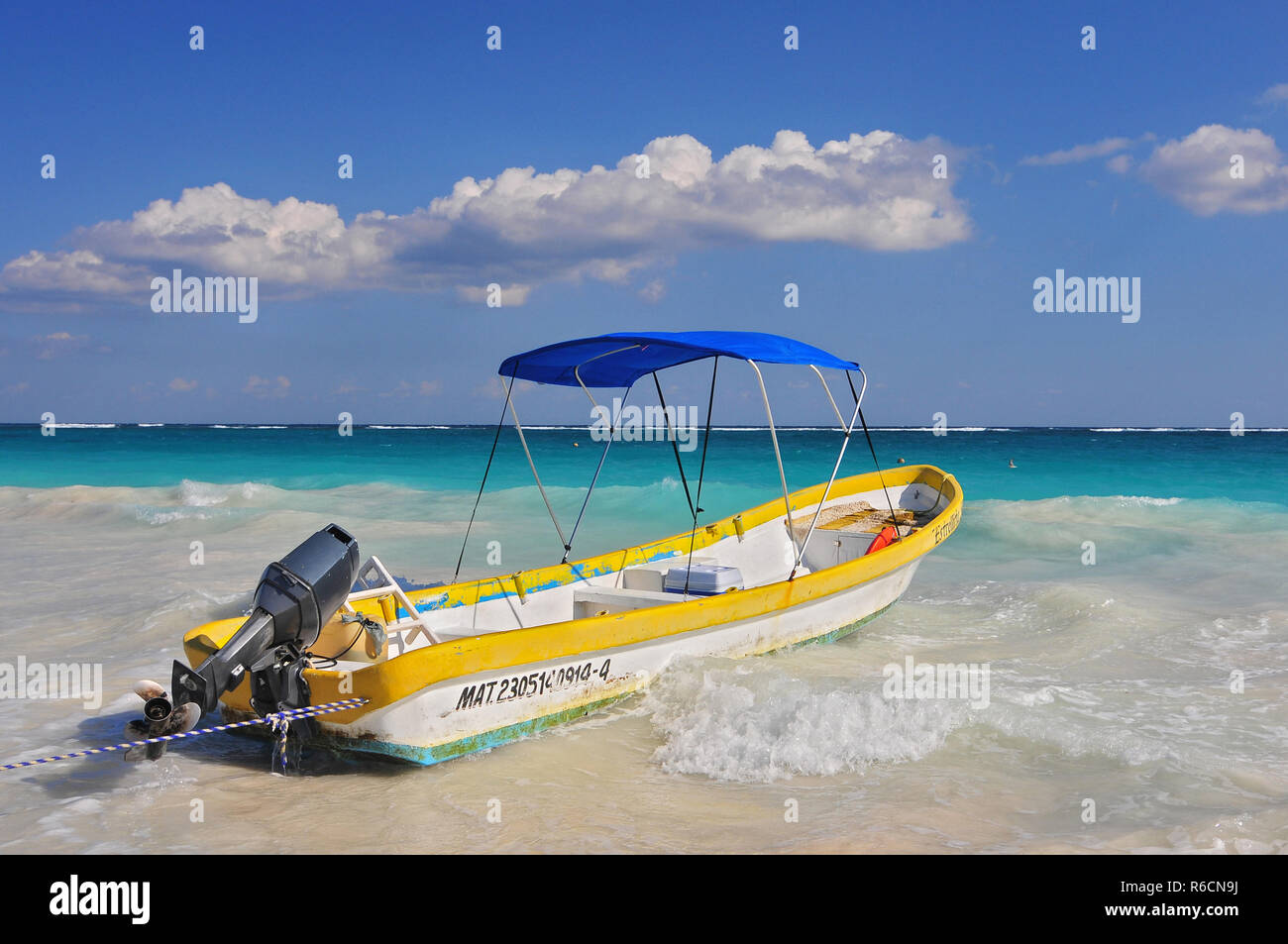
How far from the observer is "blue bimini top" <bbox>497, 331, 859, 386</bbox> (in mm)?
7000

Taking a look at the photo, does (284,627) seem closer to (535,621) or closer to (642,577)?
(535,621)

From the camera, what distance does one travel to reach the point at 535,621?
7.71m

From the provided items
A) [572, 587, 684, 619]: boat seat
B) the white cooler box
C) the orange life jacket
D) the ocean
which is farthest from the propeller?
the orange life jacket

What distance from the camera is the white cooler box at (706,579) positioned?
26.5ft

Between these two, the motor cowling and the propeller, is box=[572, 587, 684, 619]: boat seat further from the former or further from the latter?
the propeller

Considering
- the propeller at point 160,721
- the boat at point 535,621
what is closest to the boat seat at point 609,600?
the boat at point 535,621

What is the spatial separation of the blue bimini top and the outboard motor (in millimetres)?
2886

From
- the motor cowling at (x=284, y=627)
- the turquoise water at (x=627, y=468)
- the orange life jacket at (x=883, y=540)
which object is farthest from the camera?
the turquoise water at (x=627, y=468)

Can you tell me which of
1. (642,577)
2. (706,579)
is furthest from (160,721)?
(642,577)

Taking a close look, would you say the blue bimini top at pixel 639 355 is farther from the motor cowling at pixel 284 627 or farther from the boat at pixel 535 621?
the motor cowling at pixel 284 627

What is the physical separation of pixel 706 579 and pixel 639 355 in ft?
6.97

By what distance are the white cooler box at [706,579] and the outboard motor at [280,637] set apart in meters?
3.52

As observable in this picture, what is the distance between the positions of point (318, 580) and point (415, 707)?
91cm

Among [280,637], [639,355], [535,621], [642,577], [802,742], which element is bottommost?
[802,742]
